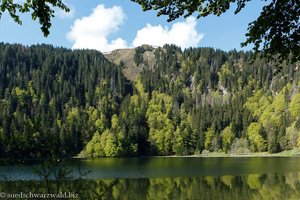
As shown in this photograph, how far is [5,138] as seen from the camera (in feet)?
37.4

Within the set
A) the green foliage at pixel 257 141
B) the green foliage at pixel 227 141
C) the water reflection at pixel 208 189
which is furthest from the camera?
the green foliage at pixel 227 141

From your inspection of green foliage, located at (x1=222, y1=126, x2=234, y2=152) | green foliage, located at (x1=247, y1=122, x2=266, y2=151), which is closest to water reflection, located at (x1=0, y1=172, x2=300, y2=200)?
green foliage, located at (x1=247, y1=122, x2=266, y2=151)

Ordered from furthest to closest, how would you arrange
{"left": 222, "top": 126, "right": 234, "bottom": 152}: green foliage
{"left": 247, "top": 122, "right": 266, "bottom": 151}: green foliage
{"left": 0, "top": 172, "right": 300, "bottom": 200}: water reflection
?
{"left": 222, "top": 126, "right": 234, "bottom": 152}: green foliage < {"left": 247, "top": 122, "right": 266, "bottom": 151}: green foliage < {"left": 0, "top": 172, "right": 300, "bottom": 200}: water reflection

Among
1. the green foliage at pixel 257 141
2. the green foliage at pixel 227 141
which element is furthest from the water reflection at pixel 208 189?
the green foliage at pixel 227 141

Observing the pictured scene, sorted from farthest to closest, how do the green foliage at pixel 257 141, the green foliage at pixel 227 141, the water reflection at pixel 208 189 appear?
1. the green foliage at pixel 227 141
2. the green foliage at pixel 257 141
3. the water reflection at pixel 208 189

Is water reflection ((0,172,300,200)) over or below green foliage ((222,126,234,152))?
below

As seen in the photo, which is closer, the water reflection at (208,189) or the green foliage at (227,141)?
the water reflection at (208,189)

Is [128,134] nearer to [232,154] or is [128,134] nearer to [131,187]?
[232,154]

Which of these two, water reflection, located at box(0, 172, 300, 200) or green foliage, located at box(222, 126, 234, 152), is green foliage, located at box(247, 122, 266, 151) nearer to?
green foliage, located at box(222, 126, 234, 152)

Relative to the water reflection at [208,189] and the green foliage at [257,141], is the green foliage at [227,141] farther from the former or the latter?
the water reflection at [208,189]

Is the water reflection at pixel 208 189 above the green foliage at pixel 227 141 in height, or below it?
below

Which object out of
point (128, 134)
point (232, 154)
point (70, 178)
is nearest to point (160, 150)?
point (128, 134)

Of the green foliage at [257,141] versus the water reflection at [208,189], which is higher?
the green foliage at [257,141]

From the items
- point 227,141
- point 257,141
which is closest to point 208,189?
point 257,141
